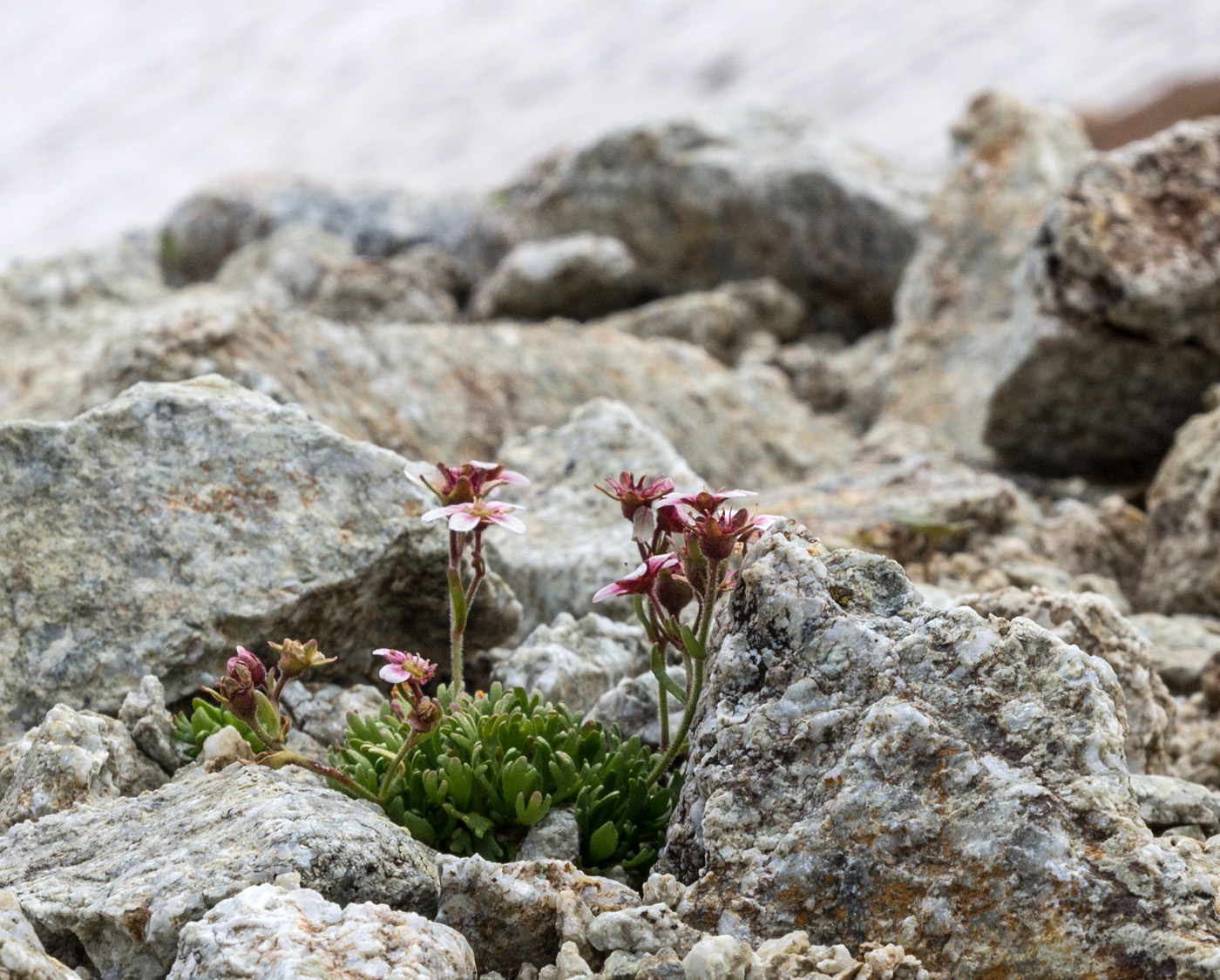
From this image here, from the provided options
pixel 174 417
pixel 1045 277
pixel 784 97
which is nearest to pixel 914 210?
pixel 1045 277

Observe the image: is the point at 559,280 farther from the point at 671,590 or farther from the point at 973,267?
the point at 671,590

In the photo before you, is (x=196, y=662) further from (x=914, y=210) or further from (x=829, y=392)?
(x=914, y=210)

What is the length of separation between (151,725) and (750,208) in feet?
30.9

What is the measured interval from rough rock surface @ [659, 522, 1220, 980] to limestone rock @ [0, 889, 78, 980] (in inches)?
57.8

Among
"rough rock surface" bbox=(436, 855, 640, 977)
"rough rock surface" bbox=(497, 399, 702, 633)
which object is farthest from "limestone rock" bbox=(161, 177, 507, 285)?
"rough rock surface" bbox=(436, 855, 640, 977)

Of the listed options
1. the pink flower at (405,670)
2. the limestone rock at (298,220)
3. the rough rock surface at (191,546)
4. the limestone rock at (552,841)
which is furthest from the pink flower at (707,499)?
the limestone rock at (298,220)

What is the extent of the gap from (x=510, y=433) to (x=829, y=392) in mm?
3927

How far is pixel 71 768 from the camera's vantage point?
383 cm

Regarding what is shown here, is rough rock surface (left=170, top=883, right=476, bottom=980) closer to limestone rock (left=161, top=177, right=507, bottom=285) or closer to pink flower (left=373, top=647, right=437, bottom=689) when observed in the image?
pink flower (left=373, top=647, right=437, bottom=689)

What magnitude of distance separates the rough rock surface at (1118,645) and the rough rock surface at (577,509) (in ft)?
5.03

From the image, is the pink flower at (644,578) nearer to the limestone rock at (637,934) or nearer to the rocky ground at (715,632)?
the rocky ground at (715,632)

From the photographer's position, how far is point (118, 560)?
14.8 ft

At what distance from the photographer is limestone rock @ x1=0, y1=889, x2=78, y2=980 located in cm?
260

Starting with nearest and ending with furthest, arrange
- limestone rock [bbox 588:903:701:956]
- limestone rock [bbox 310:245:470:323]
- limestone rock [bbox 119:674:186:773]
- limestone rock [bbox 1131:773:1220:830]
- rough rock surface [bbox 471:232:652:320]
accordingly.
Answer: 1. limestone rock [bbox 588:903:701:956]
2. limestone rock [bbox 1131:773:1220:830]
3. limestone rock [bbox 119:674:186:773]
4. limestone rock [bbox 310:245:470:323]
5. rough rock surface [bbox 471:232:652:320]
